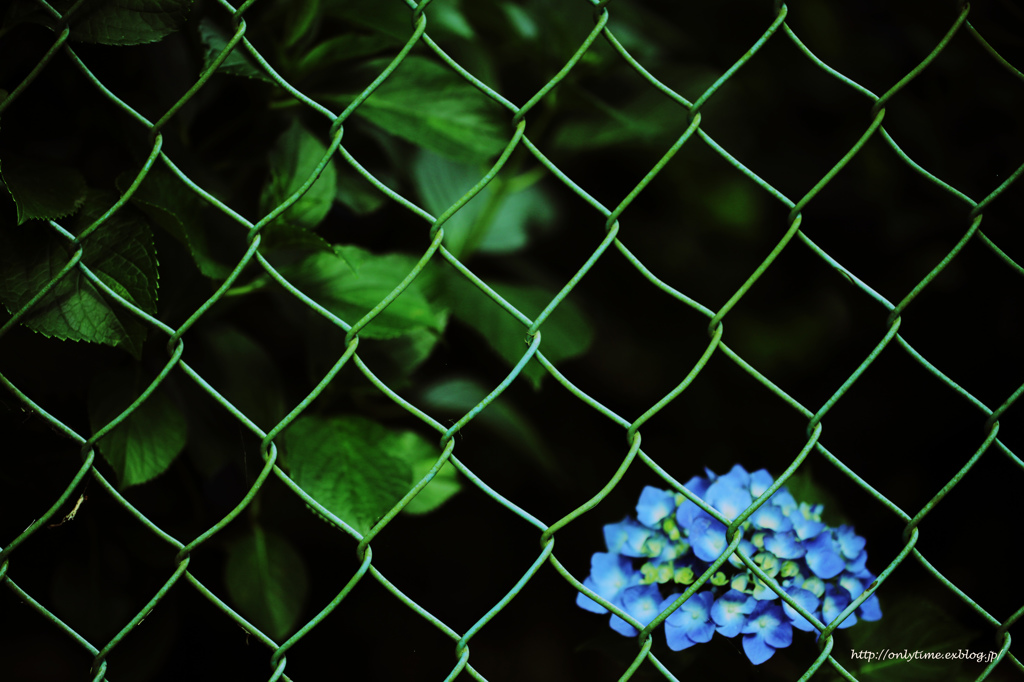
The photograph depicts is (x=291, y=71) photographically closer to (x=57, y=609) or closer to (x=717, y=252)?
(x=57, y=609)

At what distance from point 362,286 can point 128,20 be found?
0.32 meters

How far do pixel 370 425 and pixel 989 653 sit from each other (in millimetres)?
755

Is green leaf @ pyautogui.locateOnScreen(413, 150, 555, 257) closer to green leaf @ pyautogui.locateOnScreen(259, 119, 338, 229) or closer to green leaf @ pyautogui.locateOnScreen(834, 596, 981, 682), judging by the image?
green leaf @ pyautogui.locateOnScreen(259, 119, 338, 229)

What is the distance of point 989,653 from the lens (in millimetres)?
854

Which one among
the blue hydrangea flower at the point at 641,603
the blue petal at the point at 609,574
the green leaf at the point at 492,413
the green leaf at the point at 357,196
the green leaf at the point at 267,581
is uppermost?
the green leaf at the point at 357,196

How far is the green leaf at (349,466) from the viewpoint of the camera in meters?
0.74

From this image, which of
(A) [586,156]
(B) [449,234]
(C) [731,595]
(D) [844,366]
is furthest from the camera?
(A) [586,156]

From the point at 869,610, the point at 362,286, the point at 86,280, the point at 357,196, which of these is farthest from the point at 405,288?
the point at 869,610

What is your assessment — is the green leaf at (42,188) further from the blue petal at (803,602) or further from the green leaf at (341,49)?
the blue petal at (803,602)

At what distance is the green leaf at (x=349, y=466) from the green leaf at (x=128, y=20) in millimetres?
415

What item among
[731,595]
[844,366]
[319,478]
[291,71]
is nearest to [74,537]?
[319,478]

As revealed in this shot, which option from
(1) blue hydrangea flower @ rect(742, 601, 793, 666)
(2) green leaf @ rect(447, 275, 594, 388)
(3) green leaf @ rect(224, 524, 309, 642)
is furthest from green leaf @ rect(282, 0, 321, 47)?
(1) blue hydrangea flower @ rect(742, 601, 793, 666)

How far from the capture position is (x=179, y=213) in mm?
718

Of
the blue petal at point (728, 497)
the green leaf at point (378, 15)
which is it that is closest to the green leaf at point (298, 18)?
the green leaf at point (378, 15)
